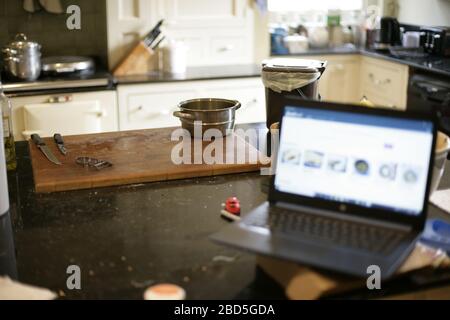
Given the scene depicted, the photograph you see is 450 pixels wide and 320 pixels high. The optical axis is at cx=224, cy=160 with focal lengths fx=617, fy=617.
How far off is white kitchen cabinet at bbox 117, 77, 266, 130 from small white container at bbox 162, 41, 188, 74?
0.17 meters

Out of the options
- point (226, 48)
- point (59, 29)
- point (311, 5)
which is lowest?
point (226, 48)

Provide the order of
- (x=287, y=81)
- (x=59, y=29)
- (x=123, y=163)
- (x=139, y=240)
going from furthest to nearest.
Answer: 1. (x=59, y=29)
2. (x=287, y=81)
3. (x=123, y=163)
4. (x=139, y=240)

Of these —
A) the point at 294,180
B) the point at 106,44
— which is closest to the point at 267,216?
the point at 294,180

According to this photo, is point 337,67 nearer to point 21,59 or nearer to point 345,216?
point 21,59

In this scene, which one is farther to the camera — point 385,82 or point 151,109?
point 385,82

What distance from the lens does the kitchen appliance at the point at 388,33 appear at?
435cm

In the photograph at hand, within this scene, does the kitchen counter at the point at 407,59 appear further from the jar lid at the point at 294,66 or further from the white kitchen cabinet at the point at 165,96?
the jar lid at the point at 294,66

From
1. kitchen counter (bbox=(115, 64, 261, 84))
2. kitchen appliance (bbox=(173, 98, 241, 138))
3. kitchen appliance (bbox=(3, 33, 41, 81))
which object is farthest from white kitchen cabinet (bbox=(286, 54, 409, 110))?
kitchen appliance (bbox=(173, 98, 241, 138))

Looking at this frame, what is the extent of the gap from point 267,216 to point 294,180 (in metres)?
0.10

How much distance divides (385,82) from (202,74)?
1.28 metres

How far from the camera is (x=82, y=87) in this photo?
3432 millimetres

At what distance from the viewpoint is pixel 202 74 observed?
145 inches

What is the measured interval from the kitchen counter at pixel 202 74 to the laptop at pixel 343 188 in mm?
2290

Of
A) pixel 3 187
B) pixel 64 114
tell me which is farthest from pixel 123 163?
pixel 64 114
